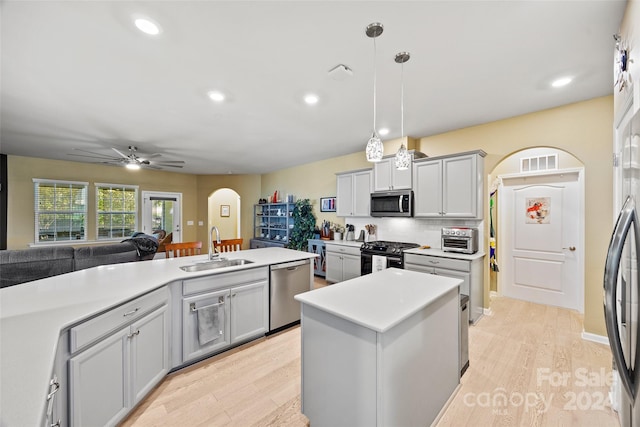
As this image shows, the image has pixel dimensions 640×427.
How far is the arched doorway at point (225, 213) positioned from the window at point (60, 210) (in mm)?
3549

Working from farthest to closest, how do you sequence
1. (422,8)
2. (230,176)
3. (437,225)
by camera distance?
(230,176) → (437,225) → (422,8)

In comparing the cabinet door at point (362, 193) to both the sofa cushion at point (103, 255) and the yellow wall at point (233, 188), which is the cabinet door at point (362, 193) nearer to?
the sofa cushion at point (103, 255)

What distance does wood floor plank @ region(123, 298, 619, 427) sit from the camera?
5.87ft

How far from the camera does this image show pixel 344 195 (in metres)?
5.05

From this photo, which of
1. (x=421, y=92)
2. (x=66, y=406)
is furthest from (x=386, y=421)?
(x=421, y=92)

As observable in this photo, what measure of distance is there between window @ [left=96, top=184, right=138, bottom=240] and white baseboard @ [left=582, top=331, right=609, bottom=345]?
8.95 m

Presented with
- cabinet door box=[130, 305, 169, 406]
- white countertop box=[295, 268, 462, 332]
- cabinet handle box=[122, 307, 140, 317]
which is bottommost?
cabinet door box=[130, 305, 169, 406]

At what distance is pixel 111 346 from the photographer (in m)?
1.60

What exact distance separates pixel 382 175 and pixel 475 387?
10.1ft

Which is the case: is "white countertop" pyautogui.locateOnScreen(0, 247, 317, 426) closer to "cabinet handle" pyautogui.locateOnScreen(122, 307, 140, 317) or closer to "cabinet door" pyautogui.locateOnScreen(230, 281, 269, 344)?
"cabinet handle" pyautogui.locateOnScreen(122, 307, 140, 317)

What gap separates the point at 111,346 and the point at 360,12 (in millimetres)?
2598

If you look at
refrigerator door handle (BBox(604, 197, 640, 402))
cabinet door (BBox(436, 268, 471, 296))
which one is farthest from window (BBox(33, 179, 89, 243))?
refrigerator door handle (BBox(604, 197, 640, 402))

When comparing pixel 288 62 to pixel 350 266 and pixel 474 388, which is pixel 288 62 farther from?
pixel 350 266

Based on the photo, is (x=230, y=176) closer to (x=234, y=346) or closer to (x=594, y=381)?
(x=234, y=346)
